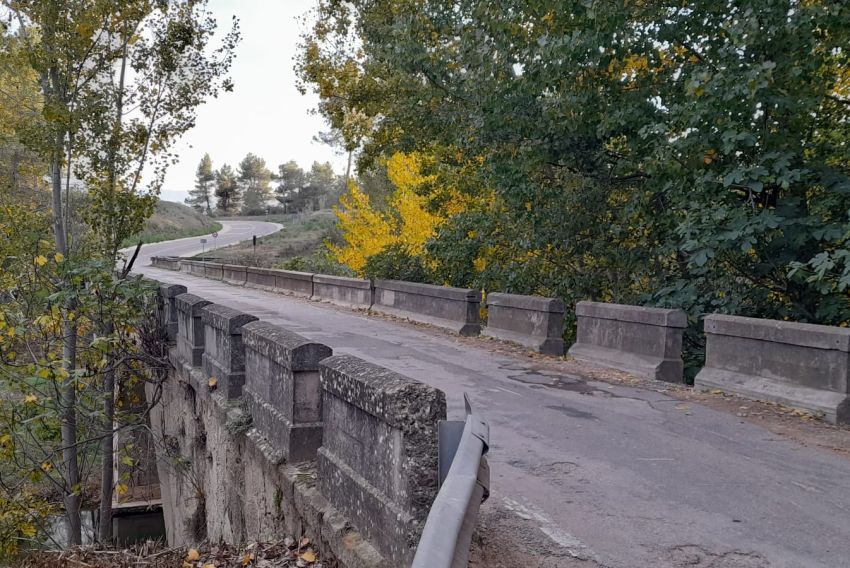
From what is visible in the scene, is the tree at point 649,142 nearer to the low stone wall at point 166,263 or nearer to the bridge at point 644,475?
the bridge at point 644,475

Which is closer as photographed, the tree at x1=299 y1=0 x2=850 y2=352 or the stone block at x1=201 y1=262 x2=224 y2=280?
the tree at x1=299 y1=0 x2=850 y2=352

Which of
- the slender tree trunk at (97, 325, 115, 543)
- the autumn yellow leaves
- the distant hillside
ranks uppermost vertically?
the distant hillside

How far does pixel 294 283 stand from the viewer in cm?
2545

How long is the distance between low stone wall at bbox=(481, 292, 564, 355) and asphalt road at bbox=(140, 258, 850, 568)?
263cm

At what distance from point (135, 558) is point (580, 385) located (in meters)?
5.61

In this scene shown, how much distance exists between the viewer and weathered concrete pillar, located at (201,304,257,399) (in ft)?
25.1

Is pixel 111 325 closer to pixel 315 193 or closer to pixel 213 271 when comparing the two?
pixel 213 271

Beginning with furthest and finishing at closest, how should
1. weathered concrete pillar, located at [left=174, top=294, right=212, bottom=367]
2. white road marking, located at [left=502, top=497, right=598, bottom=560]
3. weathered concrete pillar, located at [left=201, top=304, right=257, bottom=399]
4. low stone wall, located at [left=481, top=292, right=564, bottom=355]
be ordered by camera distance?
low stone wall, located at [left=481, top=292, right=564, bottom=355] → weathered concrete pillar, located at [left=174, top=294, right=212, bottom=367] → weathered concrete pillar, located at [left=201, top=304, right=257, bottom=399] → white road marking, located at [left=502, top=497, right=598, bottom=560]

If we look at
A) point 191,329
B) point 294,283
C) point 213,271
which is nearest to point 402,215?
point 294,283

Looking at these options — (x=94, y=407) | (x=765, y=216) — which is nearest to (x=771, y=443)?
(x=765, y=216)

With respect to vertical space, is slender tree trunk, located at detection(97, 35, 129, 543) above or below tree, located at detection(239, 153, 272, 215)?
below

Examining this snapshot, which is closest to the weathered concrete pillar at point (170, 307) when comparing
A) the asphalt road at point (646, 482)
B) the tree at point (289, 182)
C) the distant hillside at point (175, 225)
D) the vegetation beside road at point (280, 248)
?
the asphalt road at point (646, 482)

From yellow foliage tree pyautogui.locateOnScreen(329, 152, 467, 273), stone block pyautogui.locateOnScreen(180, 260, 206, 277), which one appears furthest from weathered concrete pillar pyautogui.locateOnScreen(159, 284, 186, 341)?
stone block pyautogui.locateOnScreen(180, 260, 206, 277)

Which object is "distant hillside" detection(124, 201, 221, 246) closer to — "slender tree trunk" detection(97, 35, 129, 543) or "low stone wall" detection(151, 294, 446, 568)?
"slender tree trunk" detection(97, 35, 129, 543)
